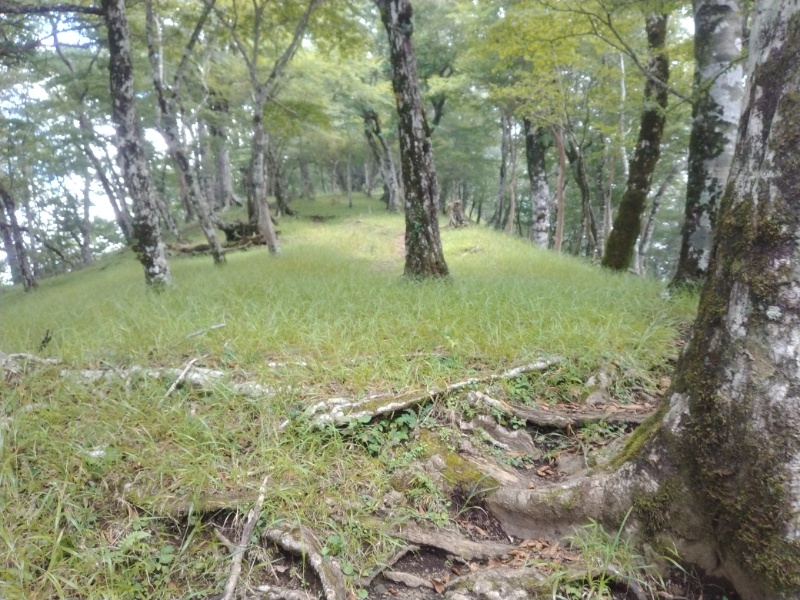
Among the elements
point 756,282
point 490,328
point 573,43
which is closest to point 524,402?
point 490,328

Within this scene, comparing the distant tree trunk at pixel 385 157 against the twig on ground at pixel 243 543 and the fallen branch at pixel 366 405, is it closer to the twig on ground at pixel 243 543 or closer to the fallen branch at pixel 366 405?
the fallen branch at pixel 366 405

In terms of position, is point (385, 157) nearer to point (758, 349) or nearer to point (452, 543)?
point (452, 543)

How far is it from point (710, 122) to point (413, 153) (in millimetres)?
3748

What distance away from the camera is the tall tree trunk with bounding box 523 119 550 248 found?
50.1ft

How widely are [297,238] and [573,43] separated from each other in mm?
10964

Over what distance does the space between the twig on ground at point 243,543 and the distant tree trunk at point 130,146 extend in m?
5.81

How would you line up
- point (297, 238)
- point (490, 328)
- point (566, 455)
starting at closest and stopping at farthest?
point (566, 455) → point (490, 328) → point (297, 238)

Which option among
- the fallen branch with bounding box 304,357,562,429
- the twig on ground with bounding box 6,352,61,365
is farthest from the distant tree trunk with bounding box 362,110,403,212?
the fallen branch with bounding box 304,357,562,429

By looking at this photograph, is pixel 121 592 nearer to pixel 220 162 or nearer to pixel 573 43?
pixel 573 43

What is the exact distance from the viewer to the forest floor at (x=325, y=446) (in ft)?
6.80

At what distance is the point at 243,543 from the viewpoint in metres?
2.13

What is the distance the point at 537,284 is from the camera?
21.0 ft

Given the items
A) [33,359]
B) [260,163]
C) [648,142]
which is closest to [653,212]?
[648,142]

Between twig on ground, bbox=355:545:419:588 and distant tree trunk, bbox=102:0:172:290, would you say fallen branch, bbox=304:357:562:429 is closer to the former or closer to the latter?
twig on ground, bbox=355:545:419:588
